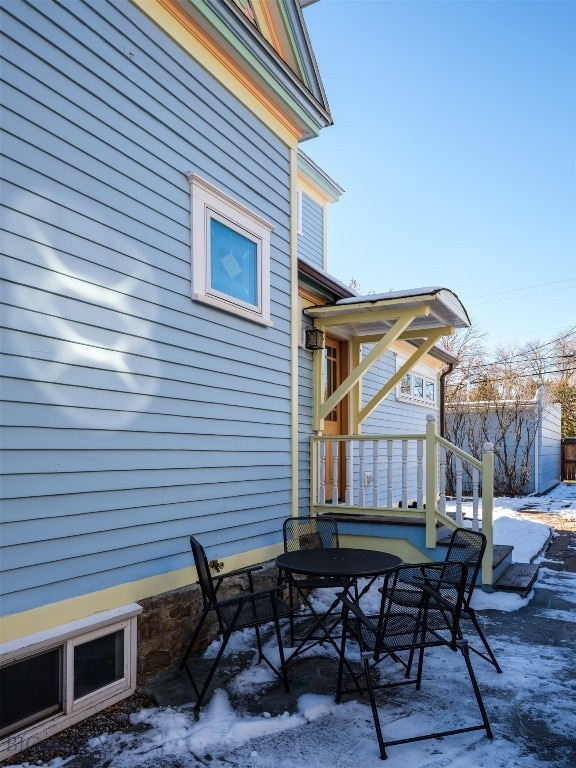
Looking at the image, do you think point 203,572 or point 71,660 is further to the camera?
point 203,572

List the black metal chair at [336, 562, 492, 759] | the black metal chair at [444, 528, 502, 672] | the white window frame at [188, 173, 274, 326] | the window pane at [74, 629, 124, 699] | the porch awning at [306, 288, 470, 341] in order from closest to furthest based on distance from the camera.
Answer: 1. the black metal chair at [336, 562, 492, 759]
2. the window pane at [74, 629, 124, 699]
3. the black metal chair at [444, 528, 502, 672]
4. the white window frame at [188, 173, 274, 326]
5. the porch awning at [306, 288, 470, 341]

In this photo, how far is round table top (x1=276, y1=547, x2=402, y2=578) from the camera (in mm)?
3096

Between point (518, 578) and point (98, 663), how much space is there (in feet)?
13.0

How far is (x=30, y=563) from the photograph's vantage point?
8.06ft

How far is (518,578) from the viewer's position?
511 centimetres

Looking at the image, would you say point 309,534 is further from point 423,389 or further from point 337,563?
point 423,389

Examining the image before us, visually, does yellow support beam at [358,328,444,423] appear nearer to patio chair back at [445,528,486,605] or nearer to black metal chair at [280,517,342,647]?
black metal chair at [280,517,342,647]

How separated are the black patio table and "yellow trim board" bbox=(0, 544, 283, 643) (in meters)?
0.65

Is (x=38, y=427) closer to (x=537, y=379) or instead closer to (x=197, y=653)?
(x=197, y=653)

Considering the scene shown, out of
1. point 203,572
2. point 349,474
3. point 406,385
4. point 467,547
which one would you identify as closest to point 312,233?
point 406,385

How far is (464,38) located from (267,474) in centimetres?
764

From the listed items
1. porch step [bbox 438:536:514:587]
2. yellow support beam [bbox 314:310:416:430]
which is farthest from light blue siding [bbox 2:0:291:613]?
porch step [bbox 438:536:514:587]

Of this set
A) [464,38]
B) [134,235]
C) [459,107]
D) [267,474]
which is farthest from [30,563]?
[459,107]

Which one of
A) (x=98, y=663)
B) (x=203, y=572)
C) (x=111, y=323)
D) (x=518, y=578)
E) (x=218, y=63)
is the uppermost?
(x=218, y=63)
